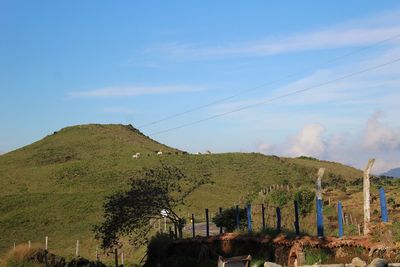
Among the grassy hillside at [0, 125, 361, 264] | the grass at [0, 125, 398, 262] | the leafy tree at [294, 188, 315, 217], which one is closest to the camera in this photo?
the leafy tree at [294, 188, 315, 217]

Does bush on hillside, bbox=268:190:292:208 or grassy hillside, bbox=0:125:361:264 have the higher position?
grassy hillside, bbox=0:125:361:264

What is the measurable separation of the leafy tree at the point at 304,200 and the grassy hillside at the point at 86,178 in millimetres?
12197

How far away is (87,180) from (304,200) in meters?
48.9

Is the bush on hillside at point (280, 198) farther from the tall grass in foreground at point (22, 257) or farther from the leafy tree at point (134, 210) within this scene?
the tall grass in foreground at point (22, 257)

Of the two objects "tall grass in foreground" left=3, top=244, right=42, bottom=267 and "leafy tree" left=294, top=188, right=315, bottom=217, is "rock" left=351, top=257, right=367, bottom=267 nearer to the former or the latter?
"tall grass in foreground" left=3, top=244, right=42, bottom=267

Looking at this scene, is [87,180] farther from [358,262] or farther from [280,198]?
[358,262]

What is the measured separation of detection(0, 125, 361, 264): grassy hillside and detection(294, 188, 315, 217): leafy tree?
12.2 meters

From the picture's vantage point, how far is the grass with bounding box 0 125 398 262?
2215 inches

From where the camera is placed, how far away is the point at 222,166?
90.4 meters

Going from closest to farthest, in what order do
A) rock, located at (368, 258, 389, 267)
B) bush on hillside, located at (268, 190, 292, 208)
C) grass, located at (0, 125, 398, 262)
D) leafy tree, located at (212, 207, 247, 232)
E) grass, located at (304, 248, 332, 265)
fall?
rock, located at (368, 258, 389, 267) < grass, located at (304, 248, 332, 265) < leafy tree, located at (212, 207, 247, 232) < bush on hillside, located at (268, 190, 292, 208) < grass, located at (0, 125, 398, 262)

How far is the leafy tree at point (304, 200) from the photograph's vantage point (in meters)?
34.4

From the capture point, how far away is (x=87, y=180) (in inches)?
3103

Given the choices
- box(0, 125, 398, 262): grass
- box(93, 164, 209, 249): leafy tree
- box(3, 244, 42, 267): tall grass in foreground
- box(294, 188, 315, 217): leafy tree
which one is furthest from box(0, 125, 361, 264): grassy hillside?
box(294, 188, 315, 217): leafy tree

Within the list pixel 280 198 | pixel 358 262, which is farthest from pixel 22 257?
pixel 358 262
